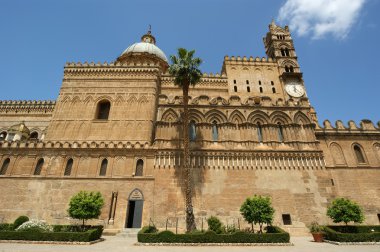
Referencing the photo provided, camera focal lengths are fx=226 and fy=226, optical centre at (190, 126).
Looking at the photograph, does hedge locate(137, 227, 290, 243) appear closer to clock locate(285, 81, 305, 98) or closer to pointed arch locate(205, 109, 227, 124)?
pointed arch locate(205, 109, 227, 124)

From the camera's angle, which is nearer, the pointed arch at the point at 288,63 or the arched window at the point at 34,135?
the arched window at the point at 34,135

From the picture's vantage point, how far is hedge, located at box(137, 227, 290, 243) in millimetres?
13703

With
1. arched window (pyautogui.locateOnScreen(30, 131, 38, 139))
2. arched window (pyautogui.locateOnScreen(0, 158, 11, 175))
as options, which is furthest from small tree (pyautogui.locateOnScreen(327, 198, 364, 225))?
arched window (pyautogui.locateOnScreen(30, 131, 38, 139))

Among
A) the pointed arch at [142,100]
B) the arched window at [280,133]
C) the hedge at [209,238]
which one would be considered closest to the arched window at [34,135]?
the pointed arch at [142,100]

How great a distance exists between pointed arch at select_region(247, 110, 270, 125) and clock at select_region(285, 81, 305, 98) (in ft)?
31.9

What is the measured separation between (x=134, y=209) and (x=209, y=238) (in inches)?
351

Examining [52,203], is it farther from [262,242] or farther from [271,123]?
[271,123]

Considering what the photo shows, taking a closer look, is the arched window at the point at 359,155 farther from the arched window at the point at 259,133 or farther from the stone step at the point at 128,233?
the stone step at the point at 128,233

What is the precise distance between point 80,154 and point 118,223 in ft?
25.2

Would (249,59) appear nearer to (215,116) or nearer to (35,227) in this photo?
(215,116)

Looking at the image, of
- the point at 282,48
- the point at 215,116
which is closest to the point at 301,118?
the point at 215,116

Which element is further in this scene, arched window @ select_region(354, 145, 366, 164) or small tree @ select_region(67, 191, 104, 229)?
arched window @ select_region(354, 145, 366, 164)

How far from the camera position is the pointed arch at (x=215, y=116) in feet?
78.6

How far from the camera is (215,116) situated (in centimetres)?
2416
